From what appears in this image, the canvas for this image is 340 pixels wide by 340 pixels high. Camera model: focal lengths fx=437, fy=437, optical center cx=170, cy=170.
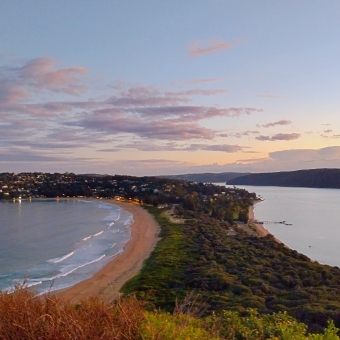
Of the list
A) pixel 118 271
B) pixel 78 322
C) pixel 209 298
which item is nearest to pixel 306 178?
pixel 118 271

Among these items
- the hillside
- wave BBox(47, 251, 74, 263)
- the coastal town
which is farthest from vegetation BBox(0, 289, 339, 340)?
the hillside

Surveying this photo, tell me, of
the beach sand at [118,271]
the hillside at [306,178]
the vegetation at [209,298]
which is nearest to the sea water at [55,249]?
the beach sand at [118,271]

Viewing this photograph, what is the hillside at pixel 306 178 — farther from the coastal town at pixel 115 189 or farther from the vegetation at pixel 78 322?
the vegetation at pixel 78 322

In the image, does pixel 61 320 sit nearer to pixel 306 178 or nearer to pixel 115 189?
pixel 115 189

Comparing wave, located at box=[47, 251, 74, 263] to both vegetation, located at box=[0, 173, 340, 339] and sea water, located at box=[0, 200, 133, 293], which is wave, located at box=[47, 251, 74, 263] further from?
vegetation, located at box=[0, 173, 340, 339]

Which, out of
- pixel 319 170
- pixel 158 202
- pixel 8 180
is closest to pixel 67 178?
pixel 8 180

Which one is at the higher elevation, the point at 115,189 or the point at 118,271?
the point at 115,189
